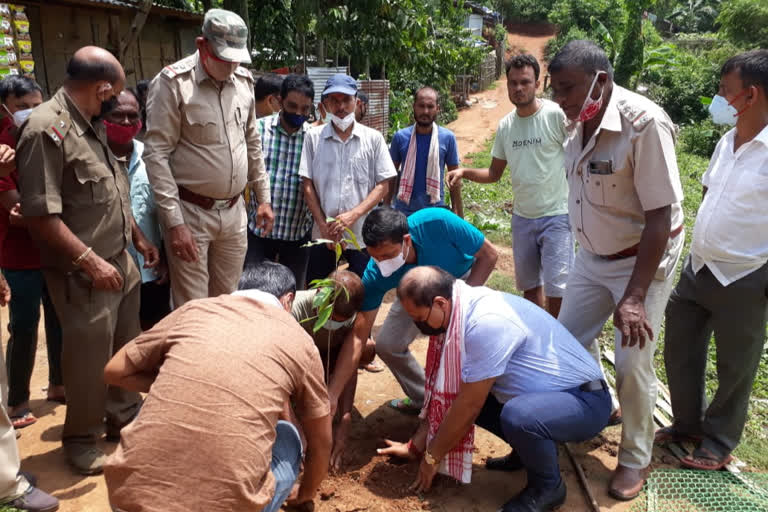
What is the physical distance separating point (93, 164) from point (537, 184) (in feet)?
9.34

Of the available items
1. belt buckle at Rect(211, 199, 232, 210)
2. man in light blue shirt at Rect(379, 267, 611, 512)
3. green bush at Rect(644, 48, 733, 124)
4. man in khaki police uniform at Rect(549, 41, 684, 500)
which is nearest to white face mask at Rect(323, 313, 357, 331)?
man in light blue shirt at Rect(379, 267, 611, 512)

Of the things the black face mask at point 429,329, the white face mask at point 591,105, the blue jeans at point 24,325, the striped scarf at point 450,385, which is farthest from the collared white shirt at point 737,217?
the blue jeans at point 24,325

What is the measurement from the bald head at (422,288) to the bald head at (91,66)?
166 cm

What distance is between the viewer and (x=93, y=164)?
107 inches

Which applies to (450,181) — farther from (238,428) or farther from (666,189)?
(238,428)

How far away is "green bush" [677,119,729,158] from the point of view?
15906 millimetres

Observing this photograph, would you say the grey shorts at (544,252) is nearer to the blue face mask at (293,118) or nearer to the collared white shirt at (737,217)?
the collared white shirt at (737,217)

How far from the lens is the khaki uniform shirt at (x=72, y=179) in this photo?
2549 millimetres

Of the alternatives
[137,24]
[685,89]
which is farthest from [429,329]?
[685,89]

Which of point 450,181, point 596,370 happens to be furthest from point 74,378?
point 450,181

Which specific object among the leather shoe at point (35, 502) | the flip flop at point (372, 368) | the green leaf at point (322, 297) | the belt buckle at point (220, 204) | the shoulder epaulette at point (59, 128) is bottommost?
the flip flop at point (372, 368)

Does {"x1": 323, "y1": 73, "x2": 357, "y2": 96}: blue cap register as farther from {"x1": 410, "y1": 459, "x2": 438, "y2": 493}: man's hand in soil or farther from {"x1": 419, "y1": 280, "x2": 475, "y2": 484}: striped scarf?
{"x1": 410, "y1": 459, "x2": 438, "y2": 493}: man's hand in soil

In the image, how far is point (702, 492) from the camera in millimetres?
2883

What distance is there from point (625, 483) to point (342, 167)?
260 centimetres
